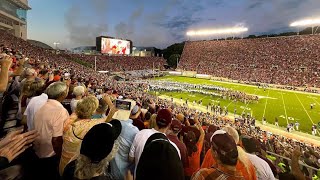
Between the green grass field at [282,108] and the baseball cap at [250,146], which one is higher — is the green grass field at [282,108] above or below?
below

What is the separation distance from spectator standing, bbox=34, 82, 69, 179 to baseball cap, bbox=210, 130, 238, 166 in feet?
7.81

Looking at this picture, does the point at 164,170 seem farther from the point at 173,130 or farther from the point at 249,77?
the point at 249,77

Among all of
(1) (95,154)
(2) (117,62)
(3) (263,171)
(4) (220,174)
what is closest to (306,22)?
(2) (117,62)

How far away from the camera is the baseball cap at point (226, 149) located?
2.23m

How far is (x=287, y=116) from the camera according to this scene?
91.4ft

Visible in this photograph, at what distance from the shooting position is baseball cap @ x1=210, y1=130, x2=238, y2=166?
2.23 metres

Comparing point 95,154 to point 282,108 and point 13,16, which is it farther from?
point 13,16

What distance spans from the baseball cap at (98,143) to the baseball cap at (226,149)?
3.16ft

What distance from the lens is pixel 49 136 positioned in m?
3.66

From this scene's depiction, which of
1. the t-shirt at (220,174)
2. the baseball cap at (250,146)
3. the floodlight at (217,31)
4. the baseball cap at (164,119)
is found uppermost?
the floodlight at (217,31)

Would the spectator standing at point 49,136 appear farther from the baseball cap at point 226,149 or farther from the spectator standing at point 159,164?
the baseball cap at point 226,149

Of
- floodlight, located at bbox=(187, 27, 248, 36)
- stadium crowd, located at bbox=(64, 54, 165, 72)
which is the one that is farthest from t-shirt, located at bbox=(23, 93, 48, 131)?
floodlight, located at bbox=(187, 27, 248, 36)

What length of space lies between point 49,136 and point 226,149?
8.62 ft

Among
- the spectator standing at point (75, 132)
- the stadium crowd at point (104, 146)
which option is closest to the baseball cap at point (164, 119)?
the stadium crowd at point (104, 146)
